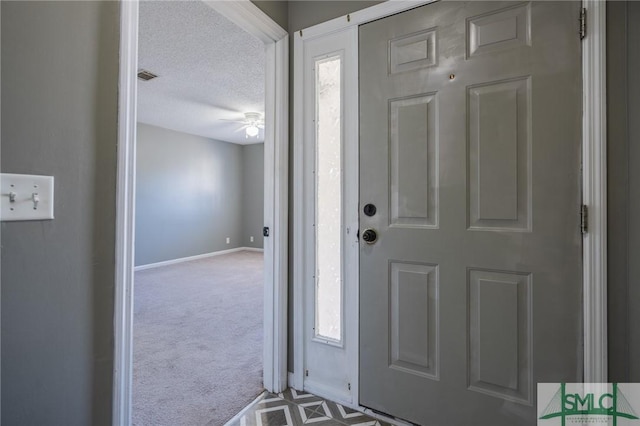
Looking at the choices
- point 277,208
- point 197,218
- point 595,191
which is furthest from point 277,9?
point 197,218

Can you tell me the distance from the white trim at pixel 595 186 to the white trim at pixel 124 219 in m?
1.64

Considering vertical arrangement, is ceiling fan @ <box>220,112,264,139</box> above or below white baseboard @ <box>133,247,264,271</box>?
above

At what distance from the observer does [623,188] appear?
3.75 feet

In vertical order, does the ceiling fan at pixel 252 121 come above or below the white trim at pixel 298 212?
above

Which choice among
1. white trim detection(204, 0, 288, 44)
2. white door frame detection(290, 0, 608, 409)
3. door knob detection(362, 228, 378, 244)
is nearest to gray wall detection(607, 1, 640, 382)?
white door frame detection(290, 0, 608, 409)

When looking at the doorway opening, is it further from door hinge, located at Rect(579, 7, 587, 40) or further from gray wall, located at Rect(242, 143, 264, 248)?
door hinge, located at Rect(579, 7, 587, 40)

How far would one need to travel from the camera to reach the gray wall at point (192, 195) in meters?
5.42

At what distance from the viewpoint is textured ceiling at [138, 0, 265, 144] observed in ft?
7.56

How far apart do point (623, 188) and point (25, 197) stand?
6.32 ft

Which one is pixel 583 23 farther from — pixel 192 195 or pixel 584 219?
pixel 192 195

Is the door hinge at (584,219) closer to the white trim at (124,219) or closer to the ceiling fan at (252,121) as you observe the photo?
the white trim at (124,219)

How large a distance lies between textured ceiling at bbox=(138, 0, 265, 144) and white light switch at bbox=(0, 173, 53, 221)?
166 cm

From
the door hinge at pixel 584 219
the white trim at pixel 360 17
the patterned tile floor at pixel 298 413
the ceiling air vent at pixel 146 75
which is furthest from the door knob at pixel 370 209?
the ceiling air vent at pixel 146 75

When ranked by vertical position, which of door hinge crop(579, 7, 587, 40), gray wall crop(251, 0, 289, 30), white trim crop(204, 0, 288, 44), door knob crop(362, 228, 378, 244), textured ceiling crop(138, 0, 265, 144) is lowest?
door knob crop(362, 228, 378, 244)
